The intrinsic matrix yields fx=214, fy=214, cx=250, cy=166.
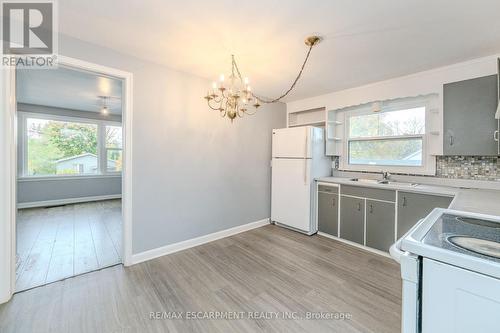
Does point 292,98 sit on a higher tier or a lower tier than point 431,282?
higher

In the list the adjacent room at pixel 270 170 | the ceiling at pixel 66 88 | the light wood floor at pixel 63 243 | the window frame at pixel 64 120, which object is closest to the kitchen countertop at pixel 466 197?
the adjacent room at pixel 270 170

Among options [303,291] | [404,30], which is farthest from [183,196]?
[404,30]

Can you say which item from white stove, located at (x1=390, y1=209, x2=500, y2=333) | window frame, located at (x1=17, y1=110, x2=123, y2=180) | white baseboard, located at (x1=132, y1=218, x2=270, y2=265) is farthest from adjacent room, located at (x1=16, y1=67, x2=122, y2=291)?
white stove, located at (x1=390, y1=209, x2=500, y2=333)

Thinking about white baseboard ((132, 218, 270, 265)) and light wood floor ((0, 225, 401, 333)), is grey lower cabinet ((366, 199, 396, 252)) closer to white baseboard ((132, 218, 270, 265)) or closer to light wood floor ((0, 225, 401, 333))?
light wood floor ((0, 225, 401, 333))

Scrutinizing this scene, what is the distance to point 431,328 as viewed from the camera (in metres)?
0.82

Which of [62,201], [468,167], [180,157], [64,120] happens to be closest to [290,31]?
[180,157]

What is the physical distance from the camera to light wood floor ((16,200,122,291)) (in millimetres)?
2312

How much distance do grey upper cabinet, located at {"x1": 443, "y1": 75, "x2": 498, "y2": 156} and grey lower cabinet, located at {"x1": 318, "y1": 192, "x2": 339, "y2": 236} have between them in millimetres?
1471

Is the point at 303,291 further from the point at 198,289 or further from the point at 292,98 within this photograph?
the point at 292,98

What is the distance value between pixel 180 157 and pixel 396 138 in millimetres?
3112

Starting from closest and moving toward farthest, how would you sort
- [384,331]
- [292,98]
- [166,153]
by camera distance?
[384,331] < [166,153] < [292,98]

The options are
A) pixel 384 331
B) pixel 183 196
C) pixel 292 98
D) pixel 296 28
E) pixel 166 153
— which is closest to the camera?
pixel 384 331

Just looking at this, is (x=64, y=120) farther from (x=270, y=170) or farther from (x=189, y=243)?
(x=270, y=170)

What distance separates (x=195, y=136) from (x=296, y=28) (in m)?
1.81
